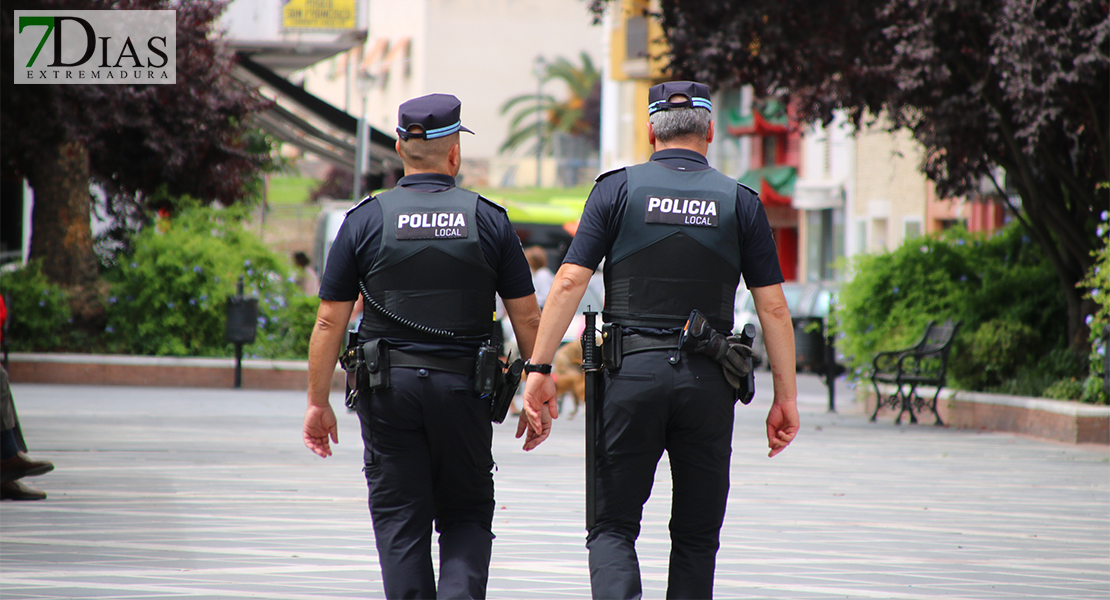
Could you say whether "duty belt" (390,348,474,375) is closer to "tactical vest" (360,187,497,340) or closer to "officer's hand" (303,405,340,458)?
"tactical vest" (360,187,497,340)

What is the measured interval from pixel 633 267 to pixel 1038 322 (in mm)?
11314

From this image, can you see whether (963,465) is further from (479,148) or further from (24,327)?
(479,148)

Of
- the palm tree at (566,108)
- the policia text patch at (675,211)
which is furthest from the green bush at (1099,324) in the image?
the palm tree at (566,108)

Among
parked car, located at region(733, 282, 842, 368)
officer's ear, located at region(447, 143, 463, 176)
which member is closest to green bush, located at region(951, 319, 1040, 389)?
officer's ear, located at region(447, 143, 463, 176)

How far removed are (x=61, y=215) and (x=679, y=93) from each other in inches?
574

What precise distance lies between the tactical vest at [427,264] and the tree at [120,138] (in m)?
13.2

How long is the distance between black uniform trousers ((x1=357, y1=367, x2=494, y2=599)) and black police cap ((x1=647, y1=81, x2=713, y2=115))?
1131 mm

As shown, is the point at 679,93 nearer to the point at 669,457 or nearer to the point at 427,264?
the point at 427,264

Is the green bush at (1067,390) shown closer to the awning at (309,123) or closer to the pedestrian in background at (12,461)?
the pedestrian in background at (12,461)

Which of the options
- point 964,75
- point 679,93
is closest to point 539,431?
point 679,93

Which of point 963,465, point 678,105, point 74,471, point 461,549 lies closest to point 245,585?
point 461,549

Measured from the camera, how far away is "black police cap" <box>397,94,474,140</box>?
4992 mm

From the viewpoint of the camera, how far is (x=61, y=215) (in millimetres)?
18281

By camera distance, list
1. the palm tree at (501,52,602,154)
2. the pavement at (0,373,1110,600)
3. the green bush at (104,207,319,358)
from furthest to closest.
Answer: the palm tree at (501,52,602,154) < the green bush at (104,207,319,358) < the pavement at (0,373,1110,600)
